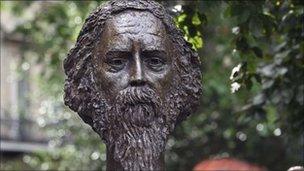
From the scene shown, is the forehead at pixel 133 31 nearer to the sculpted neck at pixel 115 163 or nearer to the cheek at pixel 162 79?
the cheek at pixel 162 79

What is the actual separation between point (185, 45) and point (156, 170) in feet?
2.38

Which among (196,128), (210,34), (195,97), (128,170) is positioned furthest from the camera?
(196,128)

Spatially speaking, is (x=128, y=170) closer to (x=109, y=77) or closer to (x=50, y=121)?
(x=109, y=77)

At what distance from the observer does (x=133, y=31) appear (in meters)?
4.64

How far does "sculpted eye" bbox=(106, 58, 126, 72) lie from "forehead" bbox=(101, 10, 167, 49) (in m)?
0.06

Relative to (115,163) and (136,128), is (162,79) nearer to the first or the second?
(136,128)

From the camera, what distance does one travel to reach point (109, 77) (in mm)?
4586

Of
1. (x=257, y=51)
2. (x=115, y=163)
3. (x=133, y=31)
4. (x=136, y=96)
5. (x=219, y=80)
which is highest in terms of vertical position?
(x=219, y=80)

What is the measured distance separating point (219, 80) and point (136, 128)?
33.3 ft

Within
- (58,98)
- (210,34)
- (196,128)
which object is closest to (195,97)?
(210,34)

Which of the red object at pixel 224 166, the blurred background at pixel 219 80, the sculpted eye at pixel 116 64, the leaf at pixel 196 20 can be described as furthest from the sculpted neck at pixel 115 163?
the red object at pixel 224 166

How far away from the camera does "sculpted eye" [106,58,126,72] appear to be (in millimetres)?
4594

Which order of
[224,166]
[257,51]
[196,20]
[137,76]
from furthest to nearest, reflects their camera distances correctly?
[224,166] < [257,51] < [196,20] < [137,76]

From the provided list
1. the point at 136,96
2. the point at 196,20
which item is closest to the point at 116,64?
the point at 136,96
